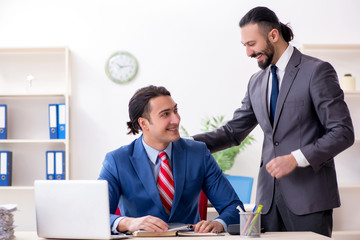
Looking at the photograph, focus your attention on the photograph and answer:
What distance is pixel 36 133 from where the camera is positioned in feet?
16.7

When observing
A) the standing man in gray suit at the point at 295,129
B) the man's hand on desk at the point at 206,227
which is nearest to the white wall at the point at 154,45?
the standing man in gray suit at the point at 295,129

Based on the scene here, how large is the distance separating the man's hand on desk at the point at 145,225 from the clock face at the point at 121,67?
10.6 ft

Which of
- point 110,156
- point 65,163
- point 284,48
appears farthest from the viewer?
point 65,163

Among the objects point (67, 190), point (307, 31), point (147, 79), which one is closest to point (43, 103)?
point (147, 79)

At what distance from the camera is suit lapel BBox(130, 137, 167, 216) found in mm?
2191

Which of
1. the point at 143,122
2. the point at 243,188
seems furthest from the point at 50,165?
the point at 143,122

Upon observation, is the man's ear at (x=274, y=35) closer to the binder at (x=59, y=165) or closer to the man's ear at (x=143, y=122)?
the man's ear at (x=143, y=122)

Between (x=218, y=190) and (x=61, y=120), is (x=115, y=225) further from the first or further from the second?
(x=61, y=120)

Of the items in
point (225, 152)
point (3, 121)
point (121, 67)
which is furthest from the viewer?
point (121, 67)

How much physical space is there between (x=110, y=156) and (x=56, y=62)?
10.1 ft

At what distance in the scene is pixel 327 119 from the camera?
2275 mm

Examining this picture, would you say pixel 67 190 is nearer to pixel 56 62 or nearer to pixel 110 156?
pixel 110 156

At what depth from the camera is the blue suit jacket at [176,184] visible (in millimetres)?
2212

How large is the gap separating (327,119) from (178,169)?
671 millimetres
